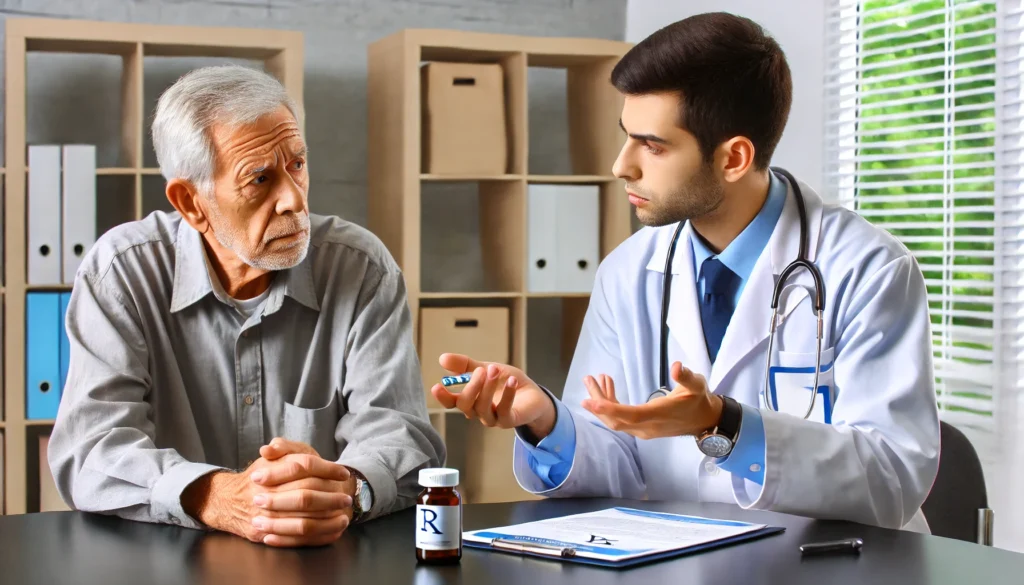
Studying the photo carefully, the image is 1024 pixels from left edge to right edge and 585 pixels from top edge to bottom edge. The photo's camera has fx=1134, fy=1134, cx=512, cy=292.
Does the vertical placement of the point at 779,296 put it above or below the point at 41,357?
above

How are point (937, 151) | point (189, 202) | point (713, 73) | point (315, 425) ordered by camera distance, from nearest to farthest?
point (713, 73) < point (315, 425) < point (189, 202) < point (937, 151)

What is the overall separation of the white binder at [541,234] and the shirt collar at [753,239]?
1.67 m

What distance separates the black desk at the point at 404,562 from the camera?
47.3 inches

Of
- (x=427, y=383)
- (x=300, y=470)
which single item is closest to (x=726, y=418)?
(x=300, y=470)

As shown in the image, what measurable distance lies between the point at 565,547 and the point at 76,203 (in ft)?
7.70

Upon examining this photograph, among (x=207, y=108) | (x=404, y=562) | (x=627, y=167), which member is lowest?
(x=404, y=562)

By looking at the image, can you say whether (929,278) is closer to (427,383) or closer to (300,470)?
(427,383)

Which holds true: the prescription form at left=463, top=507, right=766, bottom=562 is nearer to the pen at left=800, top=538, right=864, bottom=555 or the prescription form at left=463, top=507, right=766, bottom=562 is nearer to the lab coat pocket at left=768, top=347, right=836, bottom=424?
the pen at left=800, top=538, right=864, bottom=555

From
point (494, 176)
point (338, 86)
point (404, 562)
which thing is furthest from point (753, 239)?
point (338, 86)

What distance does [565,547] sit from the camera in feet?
4.22

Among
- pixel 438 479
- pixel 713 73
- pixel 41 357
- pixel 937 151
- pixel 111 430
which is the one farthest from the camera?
pixel 41 357

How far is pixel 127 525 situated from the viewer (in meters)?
1.54

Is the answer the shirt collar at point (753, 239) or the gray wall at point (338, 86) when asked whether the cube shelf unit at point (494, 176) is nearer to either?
the gray wall at point (338, 86)

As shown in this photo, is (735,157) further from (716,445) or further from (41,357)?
(41,357)
